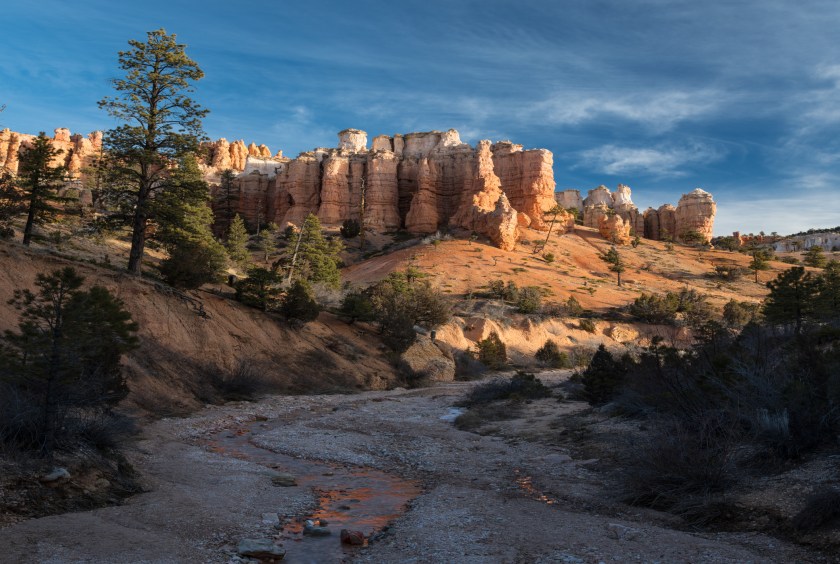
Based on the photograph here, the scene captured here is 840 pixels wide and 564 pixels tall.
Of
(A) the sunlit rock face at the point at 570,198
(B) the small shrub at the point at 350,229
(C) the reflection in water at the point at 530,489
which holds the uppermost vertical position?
(A) the sunlit rock face at the point at 570,198

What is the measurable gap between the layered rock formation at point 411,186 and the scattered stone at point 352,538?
7313cm

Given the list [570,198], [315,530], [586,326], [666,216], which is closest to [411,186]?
[570,198]

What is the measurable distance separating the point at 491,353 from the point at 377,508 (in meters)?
34.8

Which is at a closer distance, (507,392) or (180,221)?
(507,392)

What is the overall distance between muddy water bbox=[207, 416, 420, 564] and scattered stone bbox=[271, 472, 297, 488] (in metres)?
0.16

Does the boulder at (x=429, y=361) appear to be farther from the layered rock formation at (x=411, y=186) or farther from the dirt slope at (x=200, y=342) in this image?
the layered rock formation at (x=411, y=186)

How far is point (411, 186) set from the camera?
92.1 m

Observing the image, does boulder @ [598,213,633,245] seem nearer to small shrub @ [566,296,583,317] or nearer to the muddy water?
small shrub @ [566,296,583,317]

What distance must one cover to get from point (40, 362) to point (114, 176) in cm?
1789

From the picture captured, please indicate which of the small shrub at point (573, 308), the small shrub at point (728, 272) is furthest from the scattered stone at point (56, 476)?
the small shrub at point (728, 272)

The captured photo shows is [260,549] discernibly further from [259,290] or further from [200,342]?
[259,290]

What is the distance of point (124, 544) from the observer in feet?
20.7

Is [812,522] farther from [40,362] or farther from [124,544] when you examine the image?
[40,362]

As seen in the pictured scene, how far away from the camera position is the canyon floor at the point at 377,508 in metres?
6.60
